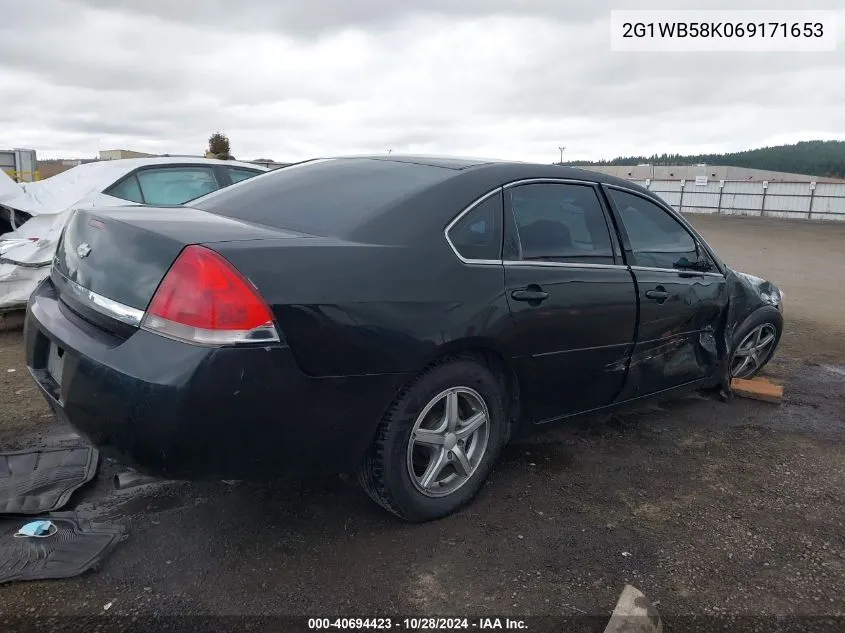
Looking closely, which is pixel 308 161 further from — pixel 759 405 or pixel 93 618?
pixel 759 405

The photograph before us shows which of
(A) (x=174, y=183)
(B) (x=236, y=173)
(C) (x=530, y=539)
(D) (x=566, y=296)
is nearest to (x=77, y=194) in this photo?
(A) (x=174, y=183)

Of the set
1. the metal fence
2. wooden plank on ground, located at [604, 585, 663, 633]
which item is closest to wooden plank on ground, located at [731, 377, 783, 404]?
wooden plank on ground, located at [604, 585, 663, 633]

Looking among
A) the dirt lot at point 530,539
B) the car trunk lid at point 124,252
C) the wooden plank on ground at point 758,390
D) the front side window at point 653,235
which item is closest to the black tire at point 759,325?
the wooden plank on ground at point 758,390

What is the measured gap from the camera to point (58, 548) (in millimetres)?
2529

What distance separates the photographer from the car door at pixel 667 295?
3.58m

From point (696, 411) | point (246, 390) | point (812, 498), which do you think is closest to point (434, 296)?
point (246, 390)

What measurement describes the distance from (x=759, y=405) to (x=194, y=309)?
389 cm

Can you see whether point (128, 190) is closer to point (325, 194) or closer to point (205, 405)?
point (325, 194)

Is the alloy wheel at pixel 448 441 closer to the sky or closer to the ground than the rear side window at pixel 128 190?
closer to the ground

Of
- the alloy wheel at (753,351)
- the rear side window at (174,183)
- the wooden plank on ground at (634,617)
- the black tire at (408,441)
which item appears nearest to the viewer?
the wooden plank on ground at (634,617)

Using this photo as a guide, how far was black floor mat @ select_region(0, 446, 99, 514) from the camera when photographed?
2812 mm

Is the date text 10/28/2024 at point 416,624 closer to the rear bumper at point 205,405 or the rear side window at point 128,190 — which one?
the rear bumper at point 205,405

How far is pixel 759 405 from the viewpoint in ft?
14.9

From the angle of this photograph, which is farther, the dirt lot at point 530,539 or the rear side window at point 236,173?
the rear side window at point 236,173
